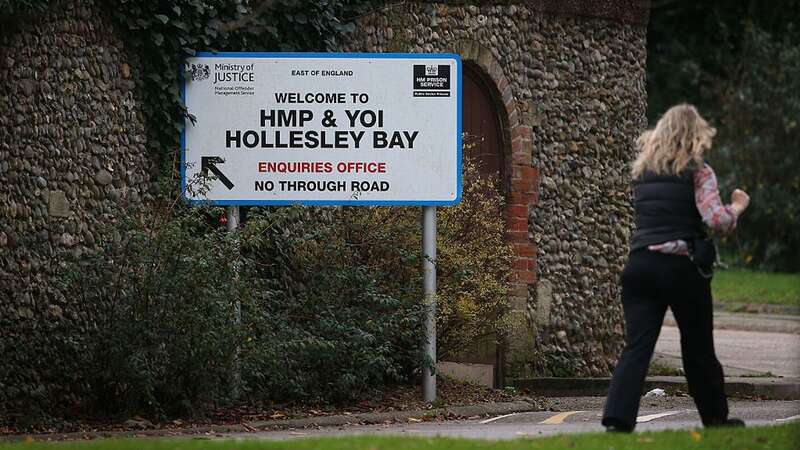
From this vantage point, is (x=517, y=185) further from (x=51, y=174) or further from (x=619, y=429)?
(x=619, y=429)

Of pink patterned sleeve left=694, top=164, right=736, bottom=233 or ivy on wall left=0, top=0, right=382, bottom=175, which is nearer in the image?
pink patterned sleeve left=694, top=164, right=736, bottom=233

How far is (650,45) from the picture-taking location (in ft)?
135

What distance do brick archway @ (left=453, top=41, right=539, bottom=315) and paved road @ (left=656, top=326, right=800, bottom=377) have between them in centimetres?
255

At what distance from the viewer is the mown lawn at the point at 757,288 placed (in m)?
25.8

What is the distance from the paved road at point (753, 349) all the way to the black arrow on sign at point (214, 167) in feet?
20.0

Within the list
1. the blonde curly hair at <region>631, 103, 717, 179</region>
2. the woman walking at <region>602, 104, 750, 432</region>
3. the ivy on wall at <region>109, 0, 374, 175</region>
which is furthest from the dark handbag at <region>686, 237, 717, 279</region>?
the ivy on wall at <region>109, 0, 374, 175</region>

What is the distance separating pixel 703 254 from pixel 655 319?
0.43 m

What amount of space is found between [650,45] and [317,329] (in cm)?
3075

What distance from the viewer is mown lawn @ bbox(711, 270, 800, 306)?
25.8 metres

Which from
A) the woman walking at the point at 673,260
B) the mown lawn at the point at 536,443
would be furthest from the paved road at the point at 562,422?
the woman walking at the point at 673,260

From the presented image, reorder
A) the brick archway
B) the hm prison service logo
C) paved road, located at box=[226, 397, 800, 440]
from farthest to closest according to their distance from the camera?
1. the brick archway
2. the hm prison service logo
3. paved road, located at box=[226, 397, 800, 440]

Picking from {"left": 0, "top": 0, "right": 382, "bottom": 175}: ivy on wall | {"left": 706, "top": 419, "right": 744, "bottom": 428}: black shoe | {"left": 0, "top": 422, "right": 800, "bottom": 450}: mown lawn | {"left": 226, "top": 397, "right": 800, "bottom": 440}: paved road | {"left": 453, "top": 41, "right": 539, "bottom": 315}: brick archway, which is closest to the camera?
{"left": 0, "top": 422, "right": 800, "bottom": 450}: mown lawn

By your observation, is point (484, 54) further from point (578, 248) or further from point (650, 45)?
point (650, 45)

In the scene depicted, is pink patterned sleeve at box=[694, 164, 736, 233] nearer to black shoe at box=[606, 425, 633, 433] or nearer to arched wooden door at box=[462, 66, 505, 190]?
black shoe at box=[606, 425, 633, 433]
